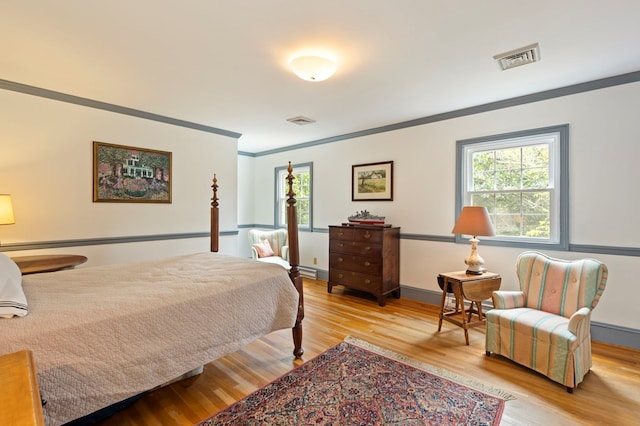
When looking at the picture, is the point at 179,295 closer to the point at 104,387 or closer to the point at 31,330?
the point at 104,387

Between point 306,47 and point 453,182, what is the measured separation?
246 cm

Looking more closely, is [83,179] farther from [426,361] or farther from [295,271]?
[426,361]

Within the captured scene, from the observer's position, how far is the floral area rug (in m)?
1.82

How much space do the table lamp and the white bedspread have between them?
1854 millimetres

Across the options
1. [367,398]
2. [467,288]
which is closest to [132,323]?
[367,398]

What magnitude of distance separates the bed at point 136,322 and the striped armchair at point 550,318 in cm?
172

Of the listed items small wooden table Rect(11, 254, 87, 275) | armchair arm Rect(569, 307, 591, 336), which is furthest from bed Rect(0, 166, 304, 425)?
A: armchair arm Rect(569, 307, 591, 336)

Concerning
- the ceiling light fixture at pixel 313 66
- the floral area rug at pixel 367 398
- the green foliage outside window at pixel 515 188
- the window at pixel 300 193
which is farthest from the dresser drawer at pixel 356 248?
the ceiling light fixture at pixel 313 66

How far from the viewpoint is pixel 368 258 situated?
403cm

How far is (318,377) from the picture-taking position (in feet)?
7.41

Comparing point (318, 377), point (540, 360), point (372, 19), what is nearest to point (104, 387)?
point (318, 377)

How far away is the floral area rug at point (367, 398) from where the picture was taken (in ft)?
5.96

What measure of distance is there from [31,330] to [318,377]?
1721mm

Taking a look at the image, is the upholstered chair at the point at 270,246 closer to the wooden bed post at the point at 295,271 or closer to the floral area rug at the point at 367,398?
the wooden bed post at the point at 295,271
